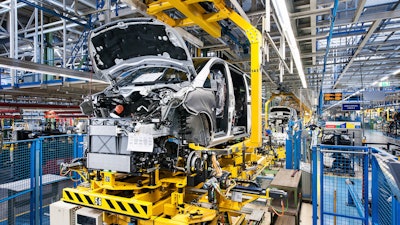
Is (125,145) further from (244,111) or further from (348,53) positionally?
(348,53)

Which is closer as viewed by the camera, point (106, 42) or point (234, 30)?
point (106, 42)

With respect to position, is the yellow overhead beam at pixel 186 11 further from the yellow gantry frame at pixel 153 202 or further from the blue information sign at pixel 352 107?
the blue information sign at pixel 352 107

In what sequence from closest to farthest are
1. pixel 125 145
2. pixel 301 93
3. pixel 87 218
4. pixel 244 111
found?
pixel 125 145
pixel 87 218
pixel 244 111
pixel 301 93

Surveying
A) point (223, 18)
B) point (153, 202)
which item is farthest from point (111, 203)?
point (223, 18)

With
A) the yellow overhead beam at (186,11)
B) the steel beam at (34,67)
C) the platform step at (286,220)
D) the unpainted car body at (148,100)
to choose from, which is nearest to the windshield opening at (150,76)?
the unpainted car body at (148,100)

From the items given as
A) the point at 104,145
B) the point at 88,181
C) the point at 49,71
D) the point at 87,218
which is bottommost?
the point at 87,218

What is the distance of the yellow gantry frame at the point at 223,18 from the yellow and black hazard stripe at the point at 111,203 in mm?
2488

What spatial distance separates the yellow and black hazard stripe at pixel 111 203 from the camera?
8.61ft

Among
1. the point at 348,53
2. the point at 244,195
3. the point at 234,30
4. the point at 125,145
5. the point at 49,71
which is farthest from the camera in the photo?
the point at 348,53

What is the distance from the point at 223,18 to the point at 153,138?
2564 millimetres

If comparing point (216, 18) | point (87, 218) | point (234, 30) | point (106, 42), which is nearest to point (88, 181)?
point (87, 218)

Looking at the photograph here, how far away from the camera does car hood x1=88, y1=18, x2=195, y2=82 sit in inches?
121

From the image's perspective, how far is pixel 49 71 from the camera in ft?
14.7

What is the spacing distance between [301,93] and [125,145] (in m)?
12.8
